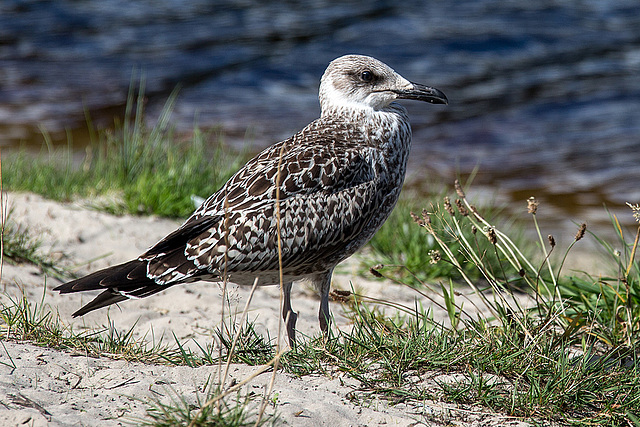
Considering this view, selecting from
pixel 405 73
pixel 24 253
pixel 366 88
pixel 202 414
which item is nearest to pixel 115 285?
pixel 202 414

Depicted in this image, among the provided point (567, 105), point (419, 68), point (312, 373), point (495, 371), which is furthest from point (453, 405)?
point (419, 68)

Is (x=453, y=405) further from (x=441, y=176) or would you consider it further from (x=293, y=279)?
(x=441, y=176)

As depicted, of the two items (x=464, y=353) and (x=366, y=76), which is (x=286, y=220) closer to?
(x=464, y=353)

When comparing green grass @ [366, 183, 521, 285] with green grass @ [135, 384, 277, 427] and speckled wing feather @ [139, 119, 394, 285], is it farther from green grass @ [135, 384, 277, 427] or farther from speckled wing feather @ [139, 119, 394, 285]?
green grass @ [135, 384, 277, 427]

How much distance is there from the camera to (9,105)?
1139 centimetres

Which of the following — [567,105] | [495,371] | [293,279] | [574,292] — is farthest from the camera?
[567,105]

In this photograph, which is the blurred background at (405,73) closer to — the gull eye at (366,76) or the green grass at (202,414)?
the gull eye at (366,76)

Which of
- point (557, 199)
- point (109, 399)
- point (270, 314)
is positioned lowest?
point (557, 199)

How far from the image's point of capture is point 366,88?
4461 millimetres

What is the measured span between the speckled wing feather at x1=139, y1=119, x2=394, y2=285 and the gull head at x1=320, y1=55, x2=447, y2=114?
546mm

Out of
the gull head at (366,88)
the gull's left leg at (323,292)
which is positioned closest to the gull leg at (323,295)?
the gull's left leg at (323,292)

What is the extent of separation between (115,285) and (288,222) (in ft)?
2.94

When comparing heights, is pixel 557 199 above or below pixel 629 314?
below

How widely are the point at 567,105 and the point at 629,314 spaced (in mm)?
8234
